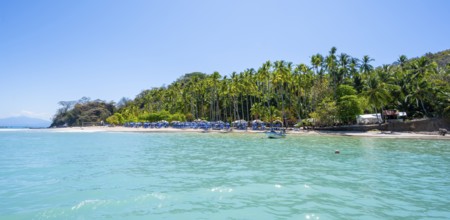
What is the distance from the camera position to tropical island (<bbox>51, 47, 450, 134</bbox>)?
5203 cm

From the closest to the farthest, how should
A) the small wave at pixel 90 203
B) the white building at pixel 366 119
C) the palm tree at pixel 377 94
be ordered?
the small wave at pixel 90 203 < the palm tree at pixel 377 94 < the white building at pixel 366 119

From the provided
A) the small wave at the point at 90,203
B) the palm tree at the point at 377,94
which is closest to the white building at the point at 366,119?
the palm tree at the point at 377,94

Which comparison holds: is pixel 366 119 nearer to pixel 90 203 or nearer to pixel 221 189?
pixel 221 189

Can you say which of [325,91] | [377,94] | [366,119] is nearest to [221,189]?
[377,94]

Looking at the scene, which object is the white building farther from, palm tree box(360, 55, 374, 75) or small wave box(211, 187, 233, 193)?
small wave box(211, 187, 233, 193)

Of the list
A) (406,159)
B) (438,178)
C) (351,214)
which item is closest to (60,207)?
(351,214)

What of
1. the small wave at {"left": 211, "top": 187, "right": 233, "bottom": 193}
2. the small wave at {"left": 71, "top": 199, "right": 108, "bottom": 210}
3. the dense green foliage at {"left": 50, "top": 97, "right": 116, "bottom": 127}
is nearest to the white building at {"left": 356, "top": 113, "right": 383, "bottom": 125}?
the small wave at {"left": 211, "top": 187, "right": 233, "bottom": 193}

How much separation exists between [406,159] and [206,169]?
14339mm

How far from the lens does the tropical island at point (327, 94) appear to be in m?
52.0

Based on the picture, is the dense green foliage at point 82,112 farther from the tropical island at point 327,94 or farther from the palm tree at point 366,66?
the palm tree at point 366,66

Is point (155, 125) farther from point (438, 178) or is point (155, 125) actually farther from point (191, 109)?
point (438, 178)

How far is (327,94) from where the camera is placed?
63.0 meters

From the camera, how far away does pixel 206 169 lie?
18.1 m

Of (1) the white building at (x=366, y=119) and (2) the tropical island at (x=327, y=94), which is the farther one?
(1) the white building at (x=366, y=119)
